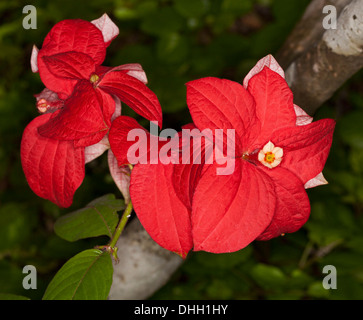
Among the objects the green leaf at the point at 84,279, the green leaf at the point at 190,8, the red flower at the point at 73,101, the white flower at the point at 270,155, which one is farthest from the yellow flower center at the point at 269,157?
the green leaf at the point at 190,8

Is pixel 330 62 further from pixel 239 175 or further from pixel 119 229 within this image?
pixel 119 229

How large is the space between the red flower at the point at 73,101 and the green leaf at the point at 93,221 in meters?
0.06

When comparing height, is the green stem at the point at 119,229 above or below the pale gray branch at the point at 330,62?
below

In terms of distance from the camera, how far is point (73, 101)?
0.54 metres

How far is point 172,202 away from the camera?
0.52m

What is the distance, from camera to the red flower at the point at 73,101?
53 centimetres

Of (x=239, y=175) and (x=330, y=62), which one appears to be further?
(x=330, y=62)

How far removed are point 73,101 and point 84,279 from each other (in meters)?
0.24

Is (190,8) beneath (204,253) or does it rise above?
above

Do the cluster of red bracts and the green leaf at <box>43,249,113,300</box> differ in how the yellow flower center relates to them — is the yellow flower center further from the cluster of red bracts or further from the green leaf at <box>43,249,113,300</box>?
the green leaf at <box>43,249,113,300</box>

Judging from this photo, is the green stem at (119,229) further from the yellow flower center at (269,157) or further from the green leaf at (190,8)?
the green leaf at (190,8)

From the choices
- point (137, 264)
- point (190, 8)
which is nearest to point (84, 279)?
point (137, 264)

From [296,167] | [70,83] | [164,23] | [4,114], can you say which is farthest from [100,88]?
[4,114]
